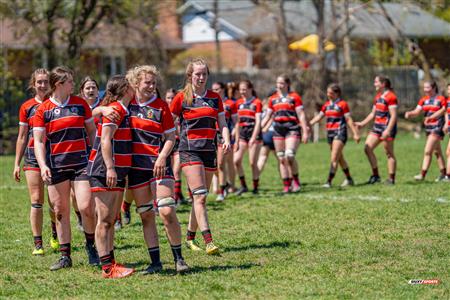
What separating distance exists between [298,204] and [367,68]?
77.3 ft

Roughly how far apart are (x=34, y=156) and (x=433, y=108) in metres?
9.94

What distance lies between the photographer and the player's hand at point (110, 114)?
8555mm

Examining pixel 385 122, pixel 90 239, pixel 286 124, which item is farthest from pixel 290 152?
pixel 90 239

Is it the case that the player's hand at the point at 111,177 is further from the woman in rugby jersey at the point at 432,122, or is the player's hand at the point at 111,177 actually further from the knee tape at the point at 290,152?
the woman in rugby jersey at the point at 432,122

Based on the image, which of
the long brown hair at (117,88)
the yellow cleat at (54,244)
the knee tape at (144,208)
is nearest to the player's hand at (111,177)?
the knee tape at (144,208)

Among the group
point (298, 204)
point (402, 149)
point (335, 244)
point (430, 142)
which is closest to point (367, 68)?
point (402, 149)

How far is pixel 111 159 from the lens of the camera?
28.0 feet

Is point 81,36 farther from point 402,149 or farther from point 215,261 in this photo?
point 215,261

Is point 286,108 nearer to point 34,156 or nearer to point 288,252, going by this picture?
point 288,252

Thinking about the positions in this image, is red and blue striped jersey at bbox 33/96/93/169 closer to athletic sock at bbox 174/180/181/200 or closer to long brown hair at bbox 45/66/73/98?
long brown hair at bbox 45/66/73/98

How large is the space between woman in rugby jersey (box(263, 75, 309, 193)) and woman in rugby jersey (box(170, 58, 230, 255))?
6.03 m

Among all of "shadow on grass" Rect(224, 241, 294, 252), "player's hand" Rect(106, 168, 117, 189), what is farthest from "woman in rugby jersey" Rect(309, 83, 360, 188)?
"player's hand" Rect(106, 168, 117, 189)

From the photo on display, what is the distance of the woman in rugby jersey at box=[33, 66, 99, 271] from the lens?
9.45 metres

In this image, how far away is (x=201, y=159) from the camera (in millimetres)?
10398
